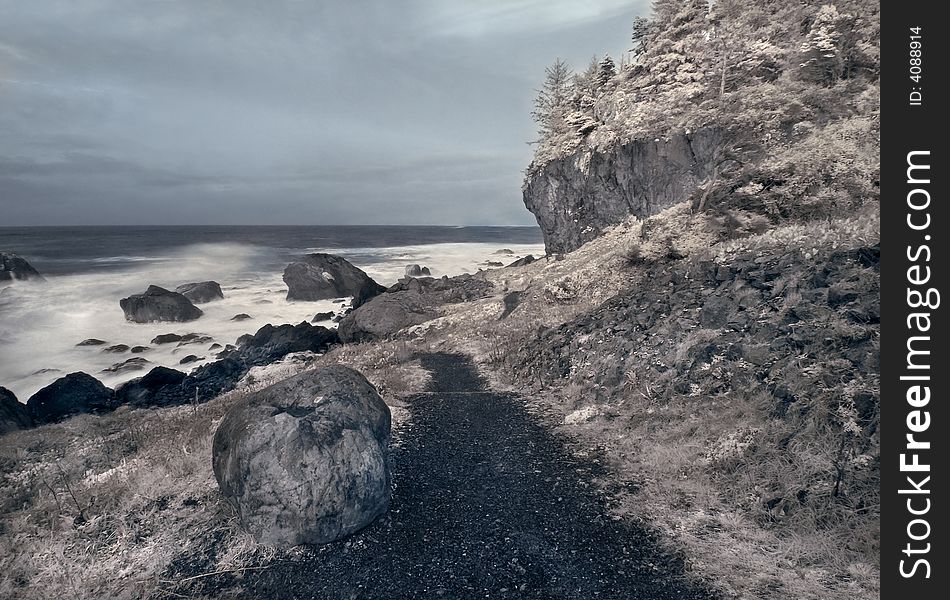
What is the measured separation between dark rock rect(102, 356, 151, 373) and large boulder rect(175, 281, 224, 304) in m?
17.8

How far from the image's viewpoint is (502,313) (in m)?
24.8

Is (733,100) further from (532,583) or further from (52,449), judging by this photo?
(52,449)

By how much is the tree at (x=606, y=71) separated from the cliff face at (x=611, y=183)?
9.05 m

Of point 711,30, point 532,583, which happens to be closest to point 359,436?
point 532,583

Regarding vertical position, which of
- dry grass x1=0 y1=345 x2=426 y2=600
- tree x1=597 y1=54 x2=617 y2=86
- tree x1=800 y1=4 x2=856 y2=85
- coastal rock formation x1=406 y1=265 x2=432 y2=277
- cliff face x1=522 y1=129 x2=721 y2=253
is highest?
tree x1=597 y1=54 x2=617 y2=86

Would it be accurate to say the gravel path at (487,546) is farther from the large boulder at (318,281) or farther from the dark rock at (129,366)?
the large boulder at (318,281)

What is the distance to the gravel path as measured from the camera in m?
6.11

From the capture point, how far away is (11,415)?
1695cm

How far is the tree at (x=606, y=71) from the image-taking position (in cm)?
4100

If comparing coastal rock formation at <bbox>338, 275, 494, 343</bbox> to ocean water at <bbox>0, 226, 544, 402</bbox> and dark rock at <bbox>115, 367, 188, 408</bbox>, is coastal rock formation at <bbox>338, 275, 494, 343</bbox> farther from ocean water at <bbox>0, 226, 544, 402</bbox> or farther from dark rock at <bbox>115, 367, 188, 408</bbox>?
ocean water at <bbox>0, 226, 544, 402</bbox>

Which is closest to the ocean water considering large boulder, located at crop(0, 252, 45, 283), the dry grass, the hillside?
large boulder, located at crop(0, 252, 45, 283)

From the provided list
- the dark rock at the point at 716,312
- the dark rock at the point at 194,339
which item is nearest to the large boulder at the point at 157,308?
the dark rock at the point at 194,339

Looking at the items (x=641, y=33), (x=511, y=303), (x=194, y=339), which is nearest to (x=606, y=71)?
(x=641, y=33)

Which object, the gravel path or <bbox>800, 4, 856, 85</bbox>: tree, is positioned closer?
the gravel path
